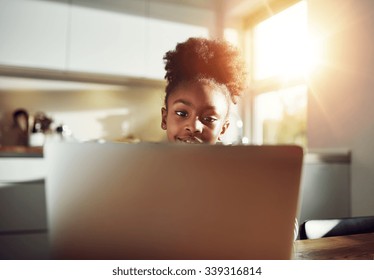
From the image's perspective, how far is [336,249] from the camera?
0.68 meters

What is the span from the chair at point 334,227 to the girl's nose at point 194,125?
1.13 ft

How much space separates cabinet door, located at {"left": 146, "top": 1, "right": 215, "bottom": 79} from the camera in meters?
2.44

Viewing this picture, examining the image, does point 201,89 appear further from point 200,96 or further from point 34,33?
point 34,33

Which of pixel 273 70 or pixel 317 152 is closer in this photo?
pixel 317 152

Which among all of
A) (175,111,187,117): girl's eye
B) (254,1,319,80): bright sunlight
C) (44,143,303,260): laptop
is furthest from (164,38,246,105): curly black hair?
(254,1,319,80): bright sunlight

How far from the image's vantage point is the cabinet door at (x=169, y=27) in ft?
8.02

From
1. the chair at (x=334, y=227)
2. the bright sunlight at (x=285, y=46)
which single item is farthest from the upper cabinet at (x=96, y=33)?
the chair at (x=334, y=227)

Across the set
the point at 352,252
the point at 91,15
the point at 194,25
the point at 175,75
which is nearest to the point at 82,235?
the point at 352,252

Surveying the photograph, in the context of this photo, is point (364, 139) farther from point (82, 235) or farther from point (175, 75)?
point (82, 235)

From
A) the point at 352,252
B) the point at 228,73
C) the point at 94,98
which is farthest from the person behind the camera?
the point at 94,98

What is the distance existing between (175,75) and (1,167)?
1069mm

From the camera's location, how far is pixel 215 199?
1.33 feet

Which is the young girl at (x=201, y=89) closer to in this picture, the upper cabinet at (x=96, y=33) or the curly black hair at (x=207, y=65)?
the curly black hair at (x=207, y=65)

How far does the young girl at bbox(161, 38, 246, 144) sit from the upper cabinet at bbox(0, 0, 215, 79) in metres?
1.31
